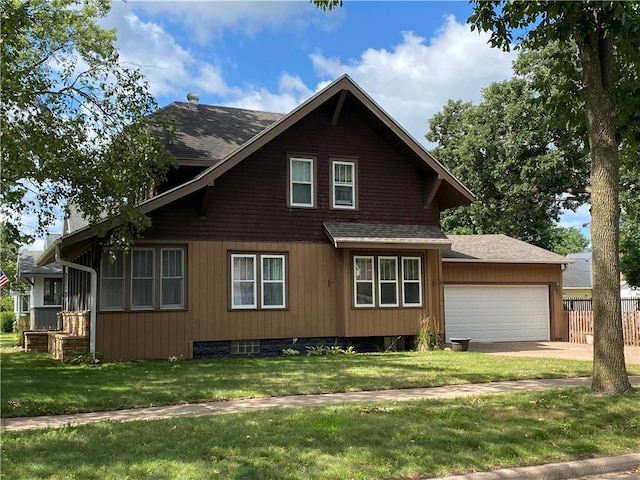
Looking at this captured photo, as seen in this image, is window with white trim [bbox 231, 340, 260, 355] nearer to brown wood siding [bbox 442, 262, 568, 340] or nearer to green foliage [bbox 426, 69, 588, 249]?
brown wood siding [bbox 442, 262, 568, 340]

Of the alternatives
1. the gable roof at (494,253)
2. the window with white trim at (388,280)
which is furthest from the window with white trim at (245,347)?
the gable roof at (494,253)

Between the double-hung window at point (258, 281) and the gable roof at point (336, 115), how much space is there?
252cm

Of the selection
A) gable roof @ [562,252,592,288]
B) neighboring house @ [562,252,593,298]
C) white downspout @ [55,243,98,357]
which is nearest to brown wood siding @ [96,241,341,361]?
white downspout @ [55,243,98,357]

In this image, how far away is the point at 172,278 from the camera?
16.9m

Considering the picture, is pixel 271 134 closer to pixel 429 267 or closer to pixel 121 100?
pixel 121 100

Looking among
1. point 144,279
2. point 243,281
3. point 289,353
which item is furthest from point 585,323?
point 144,279

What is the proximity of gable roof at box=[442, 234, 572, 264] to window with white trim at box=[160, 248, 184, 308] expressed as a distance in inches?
348

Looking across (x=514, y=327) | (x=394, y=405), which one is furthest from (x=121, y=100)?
(x=514, y=327)

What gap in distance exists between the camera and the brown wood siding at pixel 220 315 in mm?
16250

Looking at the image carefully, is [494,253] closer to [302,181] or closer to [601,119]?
[302,181]

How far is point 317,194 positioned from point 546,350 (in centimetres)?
817

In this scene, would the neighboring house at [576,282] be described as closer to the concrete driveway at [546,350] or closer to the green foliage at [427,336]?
the concrete driveway at [546,350]

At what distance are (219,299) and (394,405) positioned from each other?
9.12 metres

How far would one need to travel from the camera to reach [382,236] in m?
18.2
